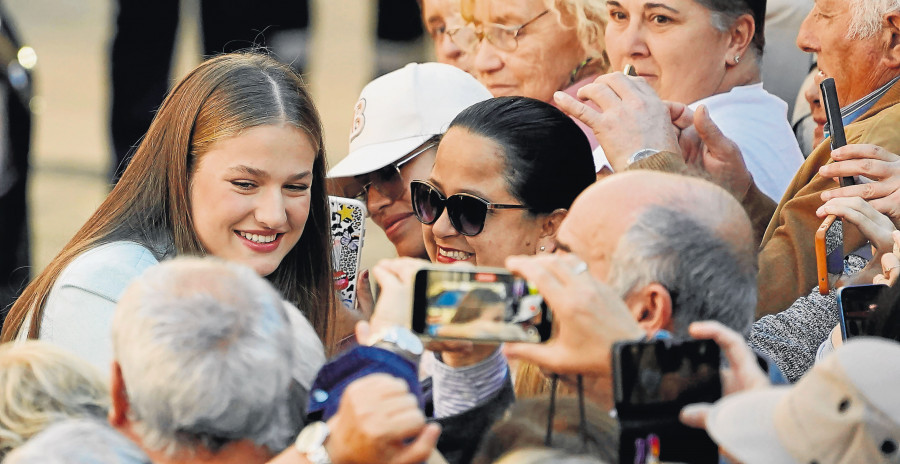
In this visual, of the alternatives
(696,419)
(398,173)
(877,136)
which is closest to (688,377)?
(696,419)

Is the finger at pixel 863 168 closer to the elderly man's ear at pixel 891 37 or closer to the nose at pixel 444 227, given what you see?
the elderly man's ear at pixel 891 37

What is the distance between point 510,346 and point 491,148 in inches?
43.8

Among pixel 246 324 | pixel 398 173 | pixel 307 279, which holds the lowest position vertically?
pixel 307 279

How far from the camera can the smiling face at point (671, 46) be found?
135 inches

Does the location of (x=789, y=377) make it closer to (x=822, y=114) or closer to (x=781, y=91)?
(x=822, y=114)

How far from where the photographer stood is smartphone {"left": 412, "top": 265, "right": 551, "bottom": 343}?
1794mm

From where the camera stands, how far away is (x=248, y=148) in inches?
115

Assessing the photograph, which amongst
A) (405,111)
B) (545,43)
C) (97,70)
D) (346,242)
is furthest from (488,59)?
(97,70)

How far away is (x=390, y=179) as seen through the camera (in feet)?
11.8

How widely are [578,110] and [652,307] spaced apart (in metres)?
0.99

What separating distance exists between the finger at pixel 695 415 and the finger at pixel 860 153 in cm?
123

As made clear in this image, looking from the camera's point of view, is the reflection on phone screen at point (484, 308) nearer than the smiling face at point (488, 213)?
Yes

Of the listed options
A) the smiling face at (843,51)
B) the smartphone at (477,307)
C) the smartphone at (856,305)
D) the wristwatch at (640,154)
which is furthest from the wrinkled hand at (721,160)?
the smartphone at (477,307)

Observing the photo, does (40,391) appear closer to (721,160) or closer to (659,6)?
(721,160)
